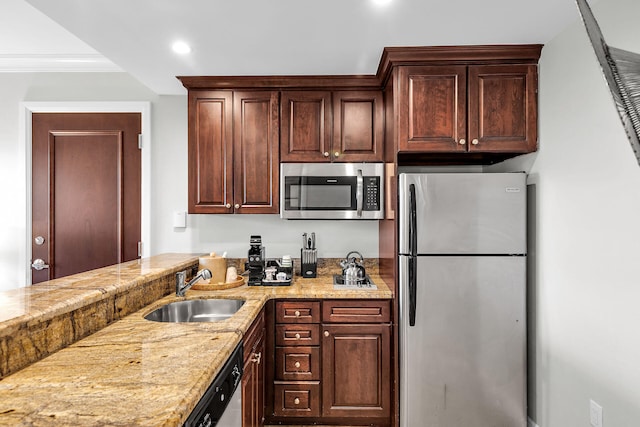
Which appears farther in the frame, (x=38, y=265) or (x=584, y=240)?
(x=38, y=265)

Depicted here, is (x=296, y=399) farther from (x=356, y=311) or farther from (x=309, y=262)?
(x=309, y=262)

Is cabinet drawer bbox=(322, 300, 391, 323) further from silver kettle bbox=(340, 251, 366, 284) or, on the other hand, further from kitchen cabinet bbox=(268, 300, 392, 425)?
silver kettle bbox=(340, 251, 366, 284)

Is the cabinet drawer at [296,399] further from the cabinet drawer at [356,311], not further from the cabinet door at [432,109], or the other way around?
the cabinet door at [432,109]

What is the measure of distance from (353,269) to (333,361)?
0.62 m

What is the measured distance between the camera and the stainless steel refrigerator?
2.11 meters

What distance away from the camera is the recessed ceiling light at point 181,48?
6.81ft

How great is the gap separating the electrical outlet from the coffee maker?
75.1 inches

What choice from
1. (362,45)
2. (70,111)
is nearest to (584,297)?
(362,45)

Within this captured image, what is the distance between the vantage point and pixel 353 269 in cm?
255

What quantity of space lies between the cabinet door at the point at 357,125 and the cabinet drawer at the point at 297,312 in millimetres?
1030

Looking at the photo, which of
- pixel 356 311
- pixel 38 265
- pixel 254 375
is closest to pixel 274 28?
pixel 356 311

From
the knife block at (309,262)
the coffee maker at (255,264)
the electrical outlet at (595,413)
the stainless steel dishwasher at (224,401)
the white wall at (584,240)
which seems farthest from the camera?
the knife block at (309,262)

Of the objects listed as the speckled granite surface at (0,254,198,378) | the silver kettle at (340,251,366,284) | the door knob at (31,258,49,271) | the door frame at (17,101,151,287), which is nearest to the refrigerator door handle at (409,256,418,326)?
the silver kettle at (340,251,366,284)

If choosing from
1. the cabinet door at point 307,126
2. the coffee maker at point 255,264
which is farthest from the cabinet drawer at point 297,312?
the cabinet door at point 307,126
